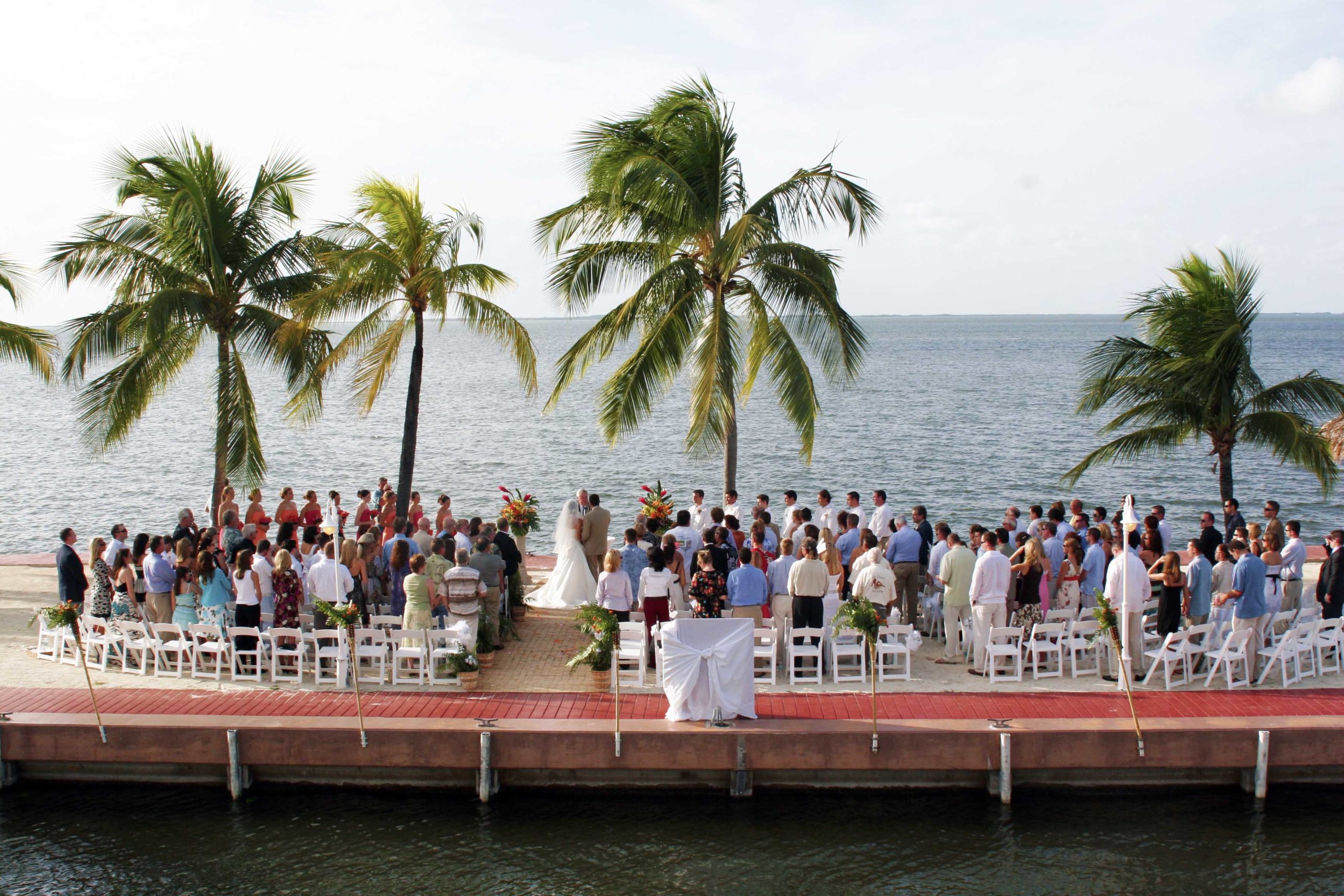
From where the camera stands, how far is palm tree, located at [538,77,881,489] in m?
17.2

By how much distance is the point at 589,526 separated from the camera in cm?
1702

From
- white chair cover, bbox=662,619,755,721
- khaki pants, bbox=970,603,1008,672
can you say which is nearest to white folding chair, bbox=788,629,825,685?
white chair cover, bbox=662,619,755,721

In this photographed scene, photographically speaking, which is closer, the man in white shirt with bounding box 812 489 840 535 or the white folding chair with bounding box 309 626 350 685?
the white folding chair with bounding box 309 626 350 685

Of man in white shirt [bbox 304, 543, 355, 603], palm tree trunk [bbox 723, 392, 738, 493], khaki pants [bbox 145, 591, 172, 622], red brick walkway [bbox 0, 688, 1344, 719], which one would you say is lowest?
red brick walkway [bbox 0, 688, 1344, 719]

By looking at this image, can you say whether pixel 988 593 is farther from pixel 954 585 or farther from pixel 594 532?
pixel 594 532

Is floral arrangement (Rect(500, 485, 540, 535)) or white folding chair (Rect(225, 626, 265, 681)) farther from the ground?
floral arrangement (Rect(500, 485, 540, 535))

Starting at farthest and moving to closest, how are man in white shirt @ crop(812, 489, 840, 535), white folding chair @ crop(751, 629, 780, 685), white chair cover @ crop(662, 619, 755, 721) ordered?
man in white shirt @ crop(812, 489, 840, 535)
white folding chair @ crop(751, 629, 780, 685)
white chair cover @ crop(662, 619, 755, 721)

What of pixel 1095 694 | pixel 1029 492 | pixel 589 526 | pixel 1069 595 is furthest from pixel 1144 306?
pixel 1029 492

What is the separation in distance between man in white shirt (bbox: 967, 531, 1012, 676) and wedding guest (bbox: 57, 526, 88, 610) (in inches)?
434

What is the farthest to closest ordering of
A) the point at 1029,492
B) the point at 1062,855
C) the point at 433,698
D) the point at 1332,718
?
the point at 1029,492
the point at 433,698
the point at 1332,718
the point at 1062,855

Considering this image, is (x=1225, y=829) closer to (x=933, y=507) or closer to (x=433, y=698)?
(x=433, y=698)

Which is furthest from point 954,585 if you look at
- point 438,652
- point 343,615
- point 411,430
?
point 411,430

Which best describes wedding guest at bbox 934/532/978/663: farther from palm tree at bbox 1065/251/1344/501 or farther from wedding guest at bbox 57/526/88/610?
wedding guest at bbox 57/526/88/610

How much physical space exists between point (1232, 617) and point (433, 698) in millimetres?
9592
